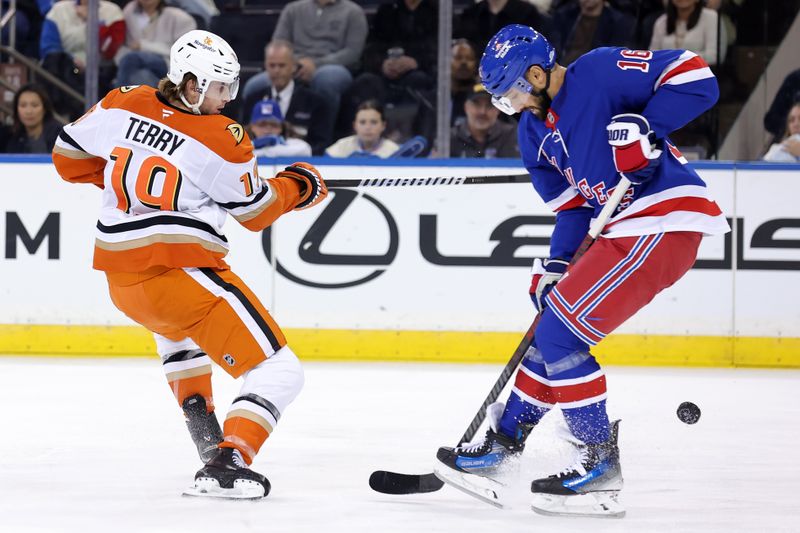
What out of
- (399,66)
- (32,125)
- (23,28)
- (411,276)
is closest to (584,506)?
(411,276)

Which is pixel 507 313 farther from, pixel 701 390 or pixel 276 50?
pixel 276 50

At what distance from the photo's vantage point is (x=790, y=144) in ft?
18.5

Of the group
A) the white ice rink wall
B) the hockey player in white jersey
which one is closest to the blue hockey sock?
the hockey player in white jersey

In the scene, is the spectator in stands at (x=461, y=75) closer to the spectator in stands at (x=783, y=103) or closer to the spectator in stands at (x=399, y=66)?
the spectator in stands at (x=399, y=66)

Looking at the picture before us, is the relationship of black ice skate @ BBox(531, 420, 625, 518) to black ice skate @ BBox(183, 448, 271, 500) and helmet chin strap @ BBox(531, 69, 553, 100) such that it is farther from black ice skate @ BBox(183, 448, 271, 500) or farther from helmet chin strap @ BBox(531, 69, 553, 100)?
helmet chin strap @ BBox(531, 69, 553, 100)

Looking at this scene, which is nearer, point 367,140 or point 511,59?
point 511,59

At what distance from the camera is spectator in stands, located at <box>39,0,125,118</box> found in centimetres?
604

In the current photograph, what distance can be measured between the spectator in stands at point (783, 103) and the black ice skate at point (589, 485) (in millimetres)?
3396

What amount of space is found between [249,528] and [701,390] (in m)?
2.77

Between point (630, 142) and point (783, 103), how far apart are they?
136 inches

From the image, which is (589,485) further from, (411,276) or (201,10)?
(201,10)

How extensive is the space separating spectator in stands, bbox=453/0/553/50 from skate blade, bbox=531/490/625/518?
3.69 metres

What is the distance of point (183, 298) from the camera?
2893mm

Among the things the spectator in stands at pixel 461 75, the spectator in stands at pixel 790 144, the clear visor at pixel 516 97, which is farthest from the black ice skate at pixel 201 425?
the spectator in stands at pixel 790 144
